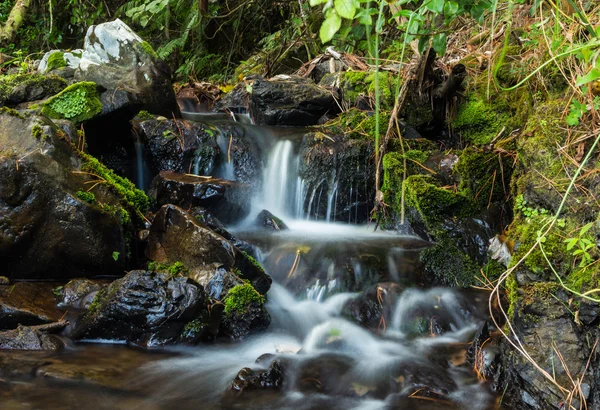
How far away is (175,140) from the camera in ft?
23.5

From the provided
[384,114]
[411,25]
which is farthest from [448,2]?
[384,114]

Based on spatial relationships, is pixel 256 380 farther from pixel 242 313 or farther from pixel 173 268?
pixel 173 268

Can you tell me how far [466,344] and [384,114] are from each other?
386cm

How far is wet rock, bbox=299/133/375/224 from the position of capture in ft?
22.3

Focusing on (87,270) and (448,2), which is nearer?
(448,2)

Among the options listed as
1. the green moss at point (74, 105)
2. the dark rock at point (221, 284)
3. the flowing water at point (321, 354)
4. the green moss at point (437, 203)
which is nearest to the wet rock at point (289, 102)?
the green moss at point (74, 105)

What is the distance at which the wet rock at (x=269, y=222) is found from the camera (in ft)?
20.7

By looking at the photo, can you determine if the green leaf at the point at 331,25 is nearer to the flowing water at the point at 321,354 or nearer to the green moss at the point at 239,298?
the flowing water at the point at 321,354

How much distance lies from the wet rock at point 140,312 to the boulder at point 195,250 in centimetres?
45

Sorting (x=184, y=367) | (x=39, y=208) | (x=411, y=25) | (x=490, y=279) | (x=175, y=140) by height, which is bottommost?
(x=184, y=367)

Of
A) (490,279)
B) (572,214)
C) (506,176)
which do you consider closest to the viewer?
(572,214)

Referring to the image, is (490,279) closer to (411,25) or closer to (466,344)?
(466,344)

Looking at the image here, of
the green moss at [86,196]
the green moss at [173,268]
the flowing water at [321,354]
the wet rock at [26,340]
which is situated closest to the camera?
the flowing water at [321,354]

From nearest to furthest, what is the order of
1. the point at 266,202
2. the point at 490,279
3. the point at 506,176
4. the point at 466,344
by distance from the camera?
1. the point at 466,344
2. the point at 490,279
3. the point at 506,176
4. the point at 266,202
